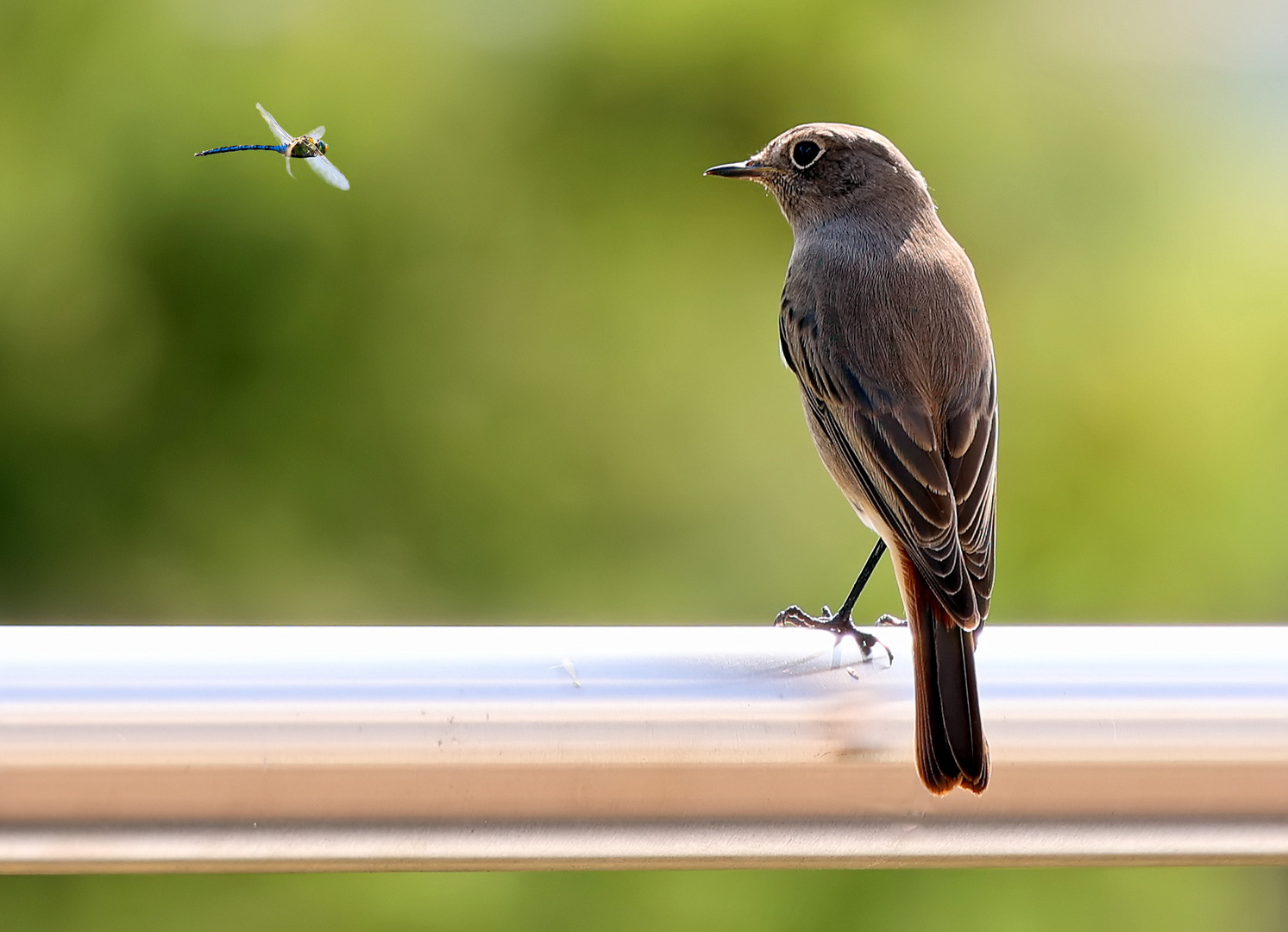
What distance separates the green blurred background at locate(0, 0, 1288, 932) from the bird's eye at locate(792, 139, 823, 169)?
3.74 meters

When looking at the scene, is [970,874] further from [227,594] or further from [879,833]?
[879,833]

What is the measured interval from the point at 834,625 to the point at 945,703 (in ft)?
3.19

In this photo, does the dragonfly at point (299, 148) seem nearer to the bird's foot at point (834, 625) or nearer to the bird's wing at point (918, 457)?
the bird's wing at point (918, 457)

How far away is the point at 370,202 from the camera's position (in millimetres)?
7477

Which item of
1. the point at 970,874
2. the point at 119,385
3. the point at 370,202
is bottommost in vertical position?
the point at 970,874

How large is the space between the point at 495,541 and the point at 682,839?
19.7 ft

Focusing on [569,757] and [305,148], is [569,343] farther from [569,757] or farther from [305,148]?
[569,757]

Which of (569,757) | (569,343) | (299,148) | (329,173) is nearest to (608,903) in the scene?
(569,343)

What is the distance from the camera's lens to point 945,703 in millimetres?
1508

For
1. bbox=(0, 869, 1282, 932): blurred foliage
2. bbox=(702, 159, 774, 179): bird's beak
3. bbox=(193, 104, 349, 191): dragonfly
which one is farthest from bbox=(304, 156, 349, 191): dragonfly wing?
bbox=(0, 869, 1282, 932): blurred foliage

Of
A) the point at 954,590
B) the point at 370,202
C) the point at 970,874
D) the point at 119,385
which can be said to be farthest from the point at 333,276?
the point at 954,590

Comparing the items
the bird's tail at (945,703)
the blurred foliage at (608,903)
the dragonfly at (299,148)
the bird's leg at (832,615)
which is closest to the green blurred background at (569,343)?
the blurred foliage at (608,903)

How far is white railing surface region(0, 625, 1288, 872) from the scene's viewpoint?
1.17 m

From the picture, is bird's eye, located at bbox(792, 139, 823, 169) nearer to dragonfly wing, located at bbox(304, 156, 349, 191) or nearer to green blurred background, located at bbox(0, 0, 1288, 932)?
dragonfly wing, located at bbox(304, 156, 349, 191)
